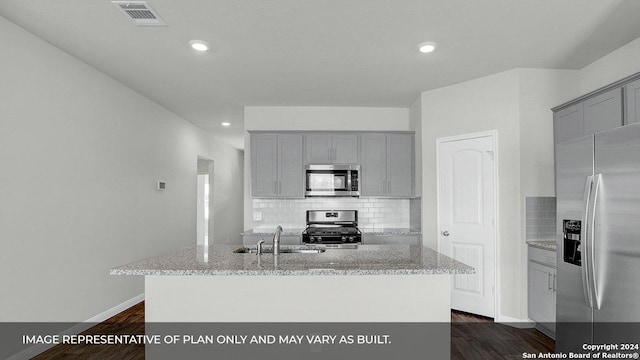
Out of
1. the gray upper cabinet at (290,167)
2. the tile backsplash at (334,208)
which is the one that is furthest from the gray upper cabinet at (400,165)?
the gray upper cabinet at (290,167)

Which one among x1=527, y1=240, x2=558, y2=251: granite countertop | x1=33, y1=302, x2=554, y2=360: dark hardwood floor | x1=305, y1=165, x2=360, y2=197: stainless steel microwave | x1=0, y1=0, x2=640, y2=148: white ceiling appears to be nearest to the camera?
x1=0, y1=0, x2=640, y2=148: white ceiling

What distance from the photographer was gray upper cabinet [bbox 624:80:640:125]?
2656 mm

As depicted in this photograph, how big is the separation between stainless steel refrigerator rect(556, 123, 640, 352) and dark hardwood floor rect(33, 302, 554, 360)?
62cm

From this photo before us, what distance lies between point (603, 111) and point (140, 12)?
3.63m

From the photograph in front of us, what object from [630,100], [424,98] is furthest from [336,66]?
[630,100]

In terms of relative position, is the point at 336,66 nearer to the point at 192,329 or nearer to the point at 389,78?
the point at 389,78

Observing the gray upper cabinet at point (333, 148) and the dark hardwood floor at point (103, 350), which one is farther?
the gray upper cabinet at point (333, 148)

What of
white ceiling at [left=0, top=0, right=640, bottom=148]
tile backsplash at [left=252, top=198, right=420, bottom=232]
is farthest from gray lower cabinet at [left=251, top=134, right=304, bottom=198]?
white ceiling at [left=0, top=0, right=640, bottom=148]

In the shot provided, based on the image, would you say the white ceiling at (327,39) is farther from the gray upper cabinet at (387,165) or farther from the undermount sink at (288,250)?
the undermount sink at (288,250)

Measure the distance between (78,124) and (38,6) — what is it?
1.28m

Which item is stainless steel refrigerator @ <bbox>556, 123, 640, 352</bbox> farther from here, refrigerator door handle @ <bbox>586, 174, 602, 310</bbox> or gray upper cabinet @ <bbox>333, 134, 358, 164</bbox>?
gray upper cabinet @ <bbox>333, 134, 358, 164</bbox>

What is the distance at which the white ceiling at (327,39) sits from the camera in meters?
2.63

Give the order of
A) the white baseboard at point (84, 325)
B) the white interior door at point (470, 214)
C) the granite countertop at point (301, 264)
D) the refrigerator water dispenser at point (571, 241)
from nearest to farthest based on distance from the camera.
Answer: the granite countertop at point (301, 264)
the refrigerator water dispenser at point (571, 241)
the white baseboard at point (84, 325)
the white interior door at point (470, 214)

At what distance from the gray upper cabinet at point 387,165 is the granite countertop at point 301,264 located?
84.8 inches
